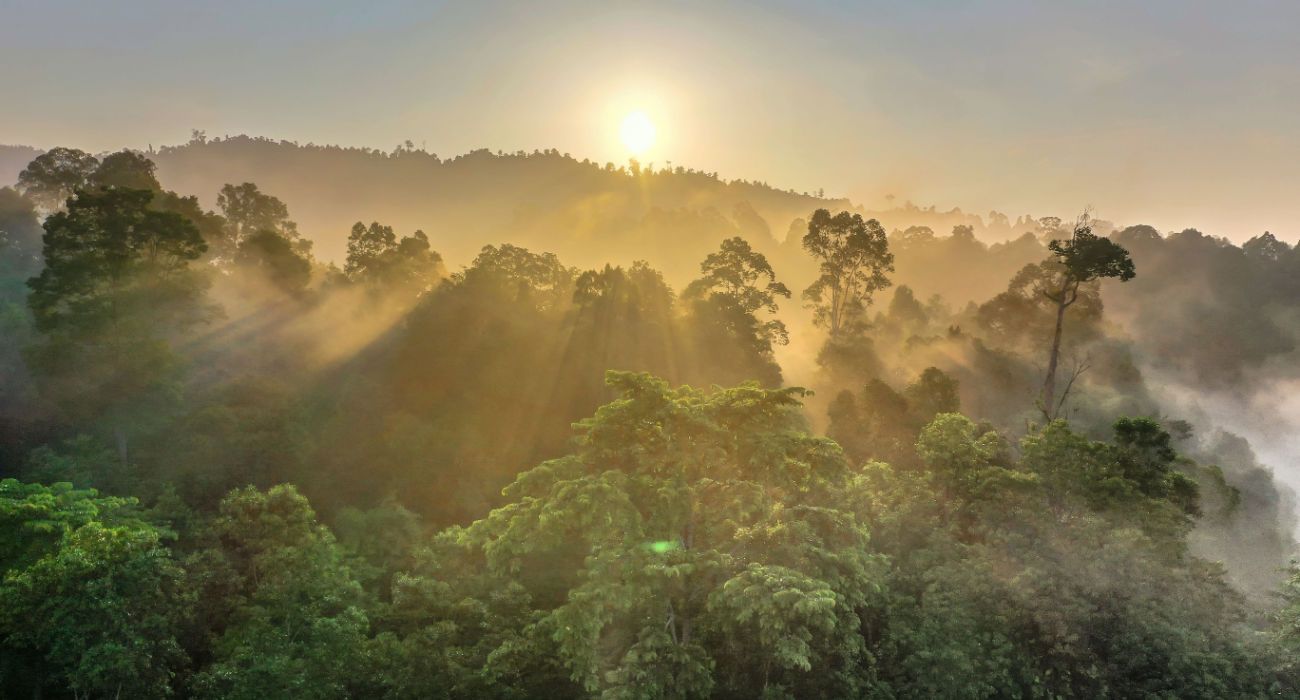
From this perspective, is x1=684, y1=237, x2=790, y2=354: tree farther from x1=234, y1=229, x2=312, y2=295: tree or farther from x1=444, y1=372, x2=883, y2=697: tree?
x1=444, y1=372, x2=883, y2=697: tree

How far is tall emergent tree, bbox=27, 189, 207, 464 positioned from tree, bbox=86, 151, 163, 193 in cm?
1453

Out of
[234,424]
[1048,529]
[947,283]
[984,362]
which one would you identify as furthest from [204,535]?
[947,283]

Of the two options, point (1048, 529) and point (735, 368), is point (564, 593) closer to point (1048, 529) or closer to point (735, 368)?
point (1048, 529)

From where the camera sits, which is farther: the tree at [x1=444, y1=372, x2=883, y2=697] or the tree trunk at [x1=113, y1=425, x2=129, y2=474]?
the tree trunk at [x1=113, y1=425, x2=129, y2=474]

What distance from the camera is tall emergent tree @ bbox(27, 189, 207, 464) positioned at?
109ft

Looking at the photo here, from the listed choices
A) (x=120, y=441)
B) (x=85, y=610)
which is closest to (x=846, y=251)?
(x=120, y=441)

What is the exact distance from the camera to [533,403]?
138 feet

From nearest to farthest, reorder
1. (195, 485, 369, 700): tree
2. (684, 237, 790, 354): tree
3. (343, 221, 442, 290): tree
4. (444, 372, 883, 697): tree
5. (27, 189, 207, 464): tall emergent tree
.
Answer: (444, 372, 883, 697): tree, (195, 485, 369, 700): tree, (27, 189, 207, 464): tall emergent tree, (343, 221, 442, 290): tree, (684, 237, 790, 354): tree

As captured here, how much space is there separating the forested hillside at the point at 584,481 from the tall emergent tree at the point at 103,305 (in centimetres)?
17

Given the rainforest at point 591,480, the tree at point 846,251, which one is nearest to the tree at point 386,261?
the rainforest at point 591,480

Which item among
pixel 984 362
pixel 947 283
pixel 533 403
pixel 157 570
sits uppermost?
pixel 947 283

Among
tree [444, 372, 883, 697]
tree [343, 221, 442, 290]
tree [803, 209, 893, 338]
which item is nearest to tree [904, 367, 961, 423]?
tree [803, 209, 893, 338]

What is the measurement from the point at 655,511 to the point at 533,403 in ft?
88.7

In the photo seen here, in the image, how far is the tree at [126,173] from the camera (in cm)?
4869
